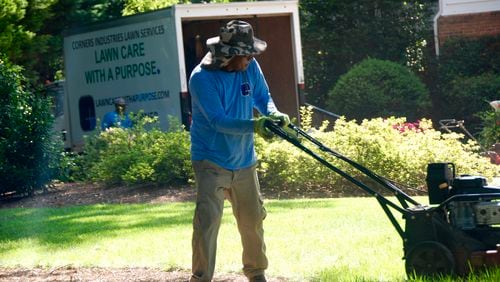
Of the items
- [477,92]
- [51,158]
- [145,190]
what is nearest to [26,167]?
[51,158]

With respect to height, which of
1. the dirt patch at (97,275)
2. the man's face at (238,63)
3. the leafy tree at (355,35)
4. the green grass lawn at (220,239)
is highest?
the leafy tree at (355,35)

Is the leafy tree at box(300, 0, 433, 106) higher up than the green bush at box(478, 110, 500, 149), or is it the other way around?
the leafy tree at box(300, 0, 433, 106)

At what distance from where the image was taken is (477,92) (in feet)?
72.7

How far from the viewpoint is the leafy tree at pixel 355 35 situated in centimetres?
2708

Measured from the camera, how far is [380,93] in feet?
75.6

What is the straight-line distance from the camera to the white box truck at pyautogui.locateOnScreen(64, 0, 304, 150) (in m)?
17.2

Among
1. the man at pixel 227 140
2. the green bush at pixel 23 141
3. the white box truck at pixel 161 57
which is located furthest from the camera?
the white box truck at pixel 161 57

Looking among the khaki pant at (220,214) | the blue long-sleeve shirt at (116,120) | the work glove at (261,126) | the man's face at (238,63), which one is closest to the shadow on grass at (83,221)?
the khaki pant at (220,214)

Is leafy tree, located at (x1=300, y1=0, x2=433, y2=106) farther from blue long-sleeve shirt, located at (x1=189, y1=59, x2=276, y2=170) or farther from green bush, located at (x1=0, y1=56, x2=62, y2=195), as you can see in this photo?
blue long-sleeve shirt, located at (x1=189, y1=59, x2=276, y2=170)

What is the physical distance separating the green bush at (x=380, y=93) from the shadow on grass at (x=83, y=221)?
1084cm

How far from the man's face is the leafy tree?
20.0 metres

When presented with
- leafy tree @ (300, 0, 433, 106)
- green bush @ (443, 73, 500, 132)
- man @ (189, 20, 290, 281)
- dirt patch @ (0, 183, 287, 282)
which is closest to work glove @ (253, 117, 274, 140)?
man @ (189, 20, 290, 281)

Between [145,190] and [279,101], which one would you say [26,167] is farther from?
[279,101]

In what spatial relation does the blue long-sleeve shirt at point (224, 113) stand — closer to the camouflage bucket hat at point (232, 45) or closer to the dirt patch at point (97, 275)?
the camouflage bucket hat at point (232, 45)
